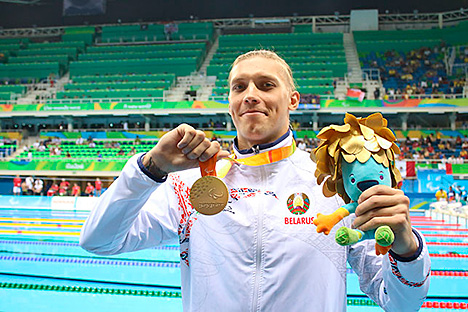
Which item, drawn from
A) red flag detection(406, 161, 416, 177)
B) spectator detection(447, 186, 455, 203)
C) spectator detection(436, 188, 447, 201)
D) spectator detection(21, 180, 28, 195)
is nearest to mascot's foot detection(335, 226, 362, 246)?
spectator detection(436, 188, 447, 201)

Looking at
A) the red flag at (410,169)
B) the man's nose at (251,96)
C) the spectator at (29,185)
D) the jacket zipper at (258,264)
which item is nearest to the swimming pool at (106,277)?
the jacket zipper at (258,264)

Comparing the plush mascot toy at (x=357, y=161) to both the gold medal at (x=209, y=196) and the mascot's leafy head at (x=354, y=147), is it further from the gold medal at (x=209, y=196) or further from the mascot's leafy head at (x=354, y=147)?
the gold medal at (x=209, y=196)

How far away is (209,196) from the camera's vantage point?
48.9 inches

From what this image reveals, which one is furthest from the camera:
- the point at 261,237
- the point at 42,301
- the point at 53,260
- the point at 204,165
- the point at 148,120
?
the point at 148,120

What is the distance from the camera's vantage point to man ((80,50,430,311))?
126 centimetres

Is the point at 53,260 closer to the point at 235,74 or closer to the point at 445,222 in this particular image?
the point at 235,74

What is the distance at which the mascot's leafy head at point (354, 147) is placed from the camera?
1021 millimetres

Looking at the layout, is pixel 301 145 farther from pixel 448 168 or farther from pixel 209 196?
pixel 209 196

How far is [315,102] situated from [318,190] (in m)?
19.3

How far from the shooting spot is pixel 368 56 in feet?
85.3

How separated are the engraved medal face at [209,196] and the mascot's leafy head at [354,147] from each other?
1.10 ft

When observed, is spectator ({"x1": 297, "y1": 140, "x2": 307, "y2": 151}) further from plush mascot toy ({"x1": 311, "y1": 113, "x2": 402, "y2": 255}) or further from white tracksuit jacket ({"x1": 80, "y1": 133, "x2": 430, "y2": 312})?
plush mascot toy ({"x1": 311, "y1": 113, "x2": 402, "y2": 255})

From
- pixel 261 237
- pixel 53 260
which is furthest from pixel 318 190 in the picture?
pixel 53 260

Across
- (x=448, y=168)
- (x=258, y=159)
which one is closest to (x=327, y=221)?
(x=258, y=159)
